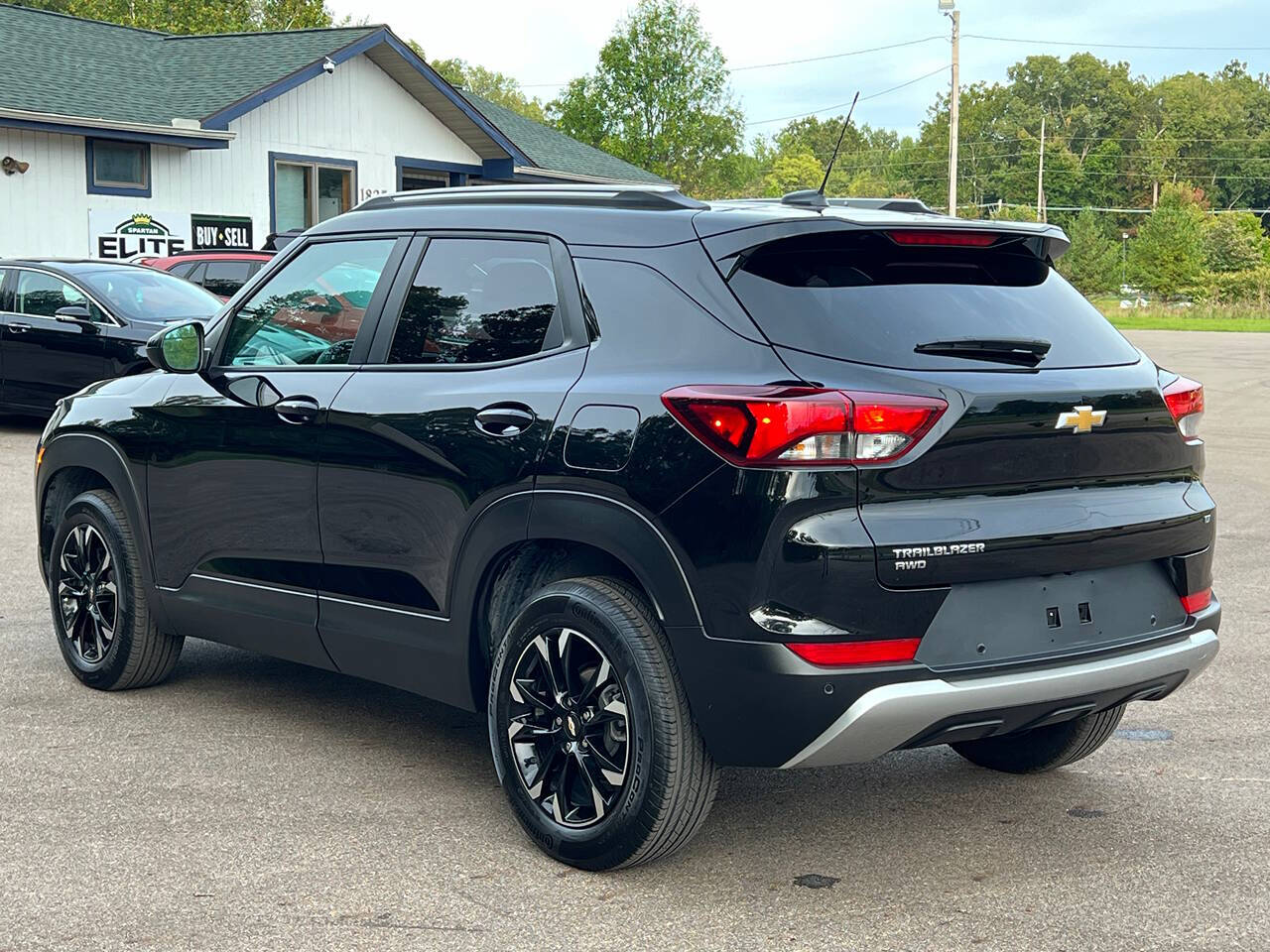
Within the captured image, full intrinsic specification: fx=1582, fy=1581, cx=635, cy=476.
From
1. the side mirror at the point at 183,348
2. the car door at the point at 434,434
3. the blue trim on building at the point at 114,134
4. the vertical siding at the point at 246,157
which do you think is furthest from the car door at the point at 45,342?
the car door at the point at 434,434

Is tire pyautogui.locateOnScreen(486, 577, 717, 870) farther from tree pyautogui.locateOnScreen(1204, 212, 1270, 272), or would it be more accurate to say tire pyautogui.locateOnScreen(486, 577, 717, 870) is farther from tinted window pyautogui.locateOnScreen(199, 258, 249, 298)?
tree pyautogui.locateOnScreen(1204, 212, 1270, 272)

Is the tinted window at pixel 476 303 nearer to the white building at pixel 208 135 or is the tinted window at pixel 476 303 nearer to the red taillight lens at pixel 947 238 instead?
the red taillight lens at pixel 947 238

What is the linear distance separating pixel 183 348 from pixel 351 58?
25.6 m

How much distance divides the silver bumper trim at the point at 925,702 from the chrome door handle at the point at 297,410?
2020 millimetres

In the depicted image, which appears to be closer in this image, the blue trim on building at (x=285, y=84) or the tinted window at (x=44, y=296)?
the tinted window at (x=44, y=296)

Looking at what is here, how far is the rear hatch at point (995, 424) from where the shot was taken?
387cm

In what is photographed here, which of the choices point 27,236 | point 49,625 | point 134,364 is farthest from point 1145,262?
point 49,625

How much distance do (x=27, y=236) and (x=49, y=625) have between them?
18.7 meters

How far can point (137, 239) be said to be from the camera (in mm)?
25844

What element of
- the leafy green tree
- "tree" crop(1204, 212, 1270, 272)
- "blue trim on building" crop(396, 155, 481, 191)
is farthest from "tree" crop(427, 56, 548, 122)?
"blue trim on building" crop(396, 155, 481, 191)

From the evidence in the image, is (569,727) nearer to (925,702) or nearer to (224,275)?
(925,702)

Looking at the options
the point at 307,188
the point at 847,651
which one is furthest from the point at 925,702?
the point at 307,188

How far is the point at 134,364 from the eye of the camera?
14.8 m

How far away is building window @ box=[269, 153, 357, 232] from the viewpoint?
29.0m
